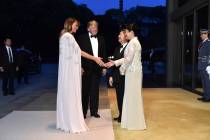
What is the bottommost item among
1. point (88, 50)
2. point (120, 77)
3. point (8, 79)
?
point (8, 79)

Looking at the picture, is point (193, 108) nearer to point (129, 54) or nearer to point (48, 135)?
point (129, 54)

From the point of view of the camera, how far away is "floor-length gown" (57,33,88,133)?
7422 millimetres

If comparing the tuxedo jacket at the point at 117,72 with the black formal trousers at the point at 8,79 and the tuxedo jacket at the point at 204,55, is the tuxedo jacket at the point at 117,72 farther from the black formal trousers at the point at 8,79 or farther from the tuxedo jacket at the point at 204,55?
the black formal trousers at the point at 8,79

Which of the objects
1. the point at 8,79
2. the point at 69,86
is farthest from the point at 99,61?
the point at 8,79

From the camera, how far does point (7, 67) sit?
1430cm

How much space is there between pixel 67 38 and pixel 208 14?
6038 millimetres

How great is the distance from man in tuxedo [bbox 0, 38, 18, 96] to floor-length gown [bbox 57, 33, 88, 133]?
7.10 meters

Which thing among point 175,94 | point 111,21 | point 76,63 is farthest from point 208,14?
point 111,21

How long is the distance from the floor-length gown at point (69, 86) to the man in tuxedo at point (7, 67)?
7.10 m

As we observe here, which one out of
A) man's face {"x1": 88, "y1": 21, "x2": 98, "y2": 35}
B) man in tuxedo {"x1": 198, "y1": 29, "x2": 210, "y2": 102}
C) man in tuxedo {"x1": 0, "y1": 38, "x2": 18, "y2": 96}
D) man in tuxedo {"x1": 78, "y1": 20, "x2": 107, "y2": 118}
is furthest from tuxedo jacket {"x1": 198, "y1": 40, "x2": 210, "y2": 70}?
man in tuxedo {"x1": 0, "y1": 38, "x2": 18, "y2": 96}

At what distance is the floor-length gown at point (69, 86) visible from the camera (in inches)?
292

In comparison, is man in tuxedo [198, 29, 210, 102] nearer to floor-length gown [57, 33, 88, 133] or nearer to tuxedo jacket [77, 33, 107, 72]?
tuxedo jacket [77, 33, 107, 72]

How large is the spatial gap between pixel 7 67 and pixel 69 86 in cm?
729

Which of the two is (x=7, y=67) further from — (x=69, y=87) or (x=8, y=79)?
(x=69, y=87)
